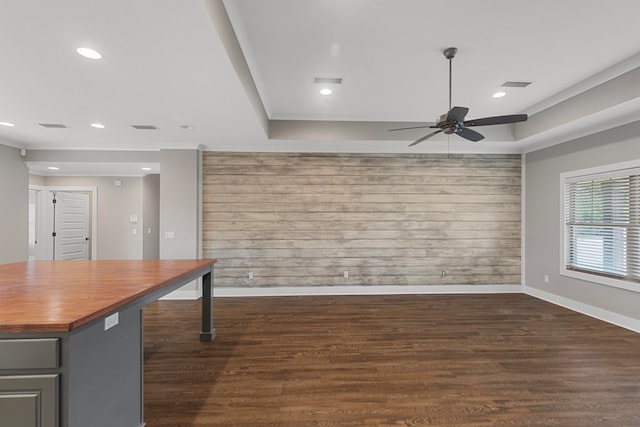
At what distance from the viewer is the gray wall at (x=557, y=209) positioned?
3.84 metres

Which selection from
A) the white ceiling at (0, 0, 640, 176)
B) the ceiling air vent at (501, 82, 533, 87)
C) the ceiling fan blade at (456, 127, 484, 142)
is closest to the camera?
the white ceiling at (0, 0, 640, 176)

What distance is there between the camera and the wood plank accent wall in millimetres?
5359

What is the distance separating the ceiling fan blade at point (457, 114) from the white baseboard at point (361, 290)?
3.43 m

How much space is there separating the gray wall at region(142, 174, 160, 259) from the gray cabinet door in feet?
20.7

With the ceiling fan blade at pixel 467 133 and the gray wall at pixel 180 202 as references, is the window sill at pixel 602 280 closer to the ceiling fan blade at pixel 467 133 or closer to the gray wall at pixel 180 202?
the ceiling fan blade at pixel 467 133

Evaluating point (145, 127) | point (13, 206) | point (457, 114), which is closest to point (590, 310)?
point (457, 114)

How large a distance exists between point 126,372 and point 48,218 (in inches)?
292

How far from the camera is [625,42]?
2754 millimetres

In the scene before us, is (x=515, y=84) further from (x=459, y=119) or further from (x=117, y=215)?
(x=117, y=215)

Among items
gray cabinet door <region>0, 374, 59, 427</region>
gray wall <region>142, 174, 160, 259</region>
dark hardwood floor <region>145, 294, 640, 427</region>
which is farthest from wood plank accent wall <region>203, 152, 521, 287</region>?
gray cabinet door <region>0, 374, 59, 427</region>

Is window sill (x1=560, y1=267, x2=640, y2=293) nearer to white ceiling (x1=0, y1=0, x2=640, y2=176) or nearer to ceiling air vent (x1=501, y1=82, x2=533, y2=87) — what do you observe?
white ceiling (x1=0, y1=0, x2=640, y2=176)

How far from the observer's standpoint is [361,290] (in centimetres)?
545

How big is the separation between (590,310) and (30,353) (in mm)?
5877

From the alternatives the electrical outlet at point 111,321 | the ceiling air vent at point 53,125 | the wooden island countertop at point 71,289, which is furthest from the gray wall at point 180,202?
the electrical outlet at point 111,321
